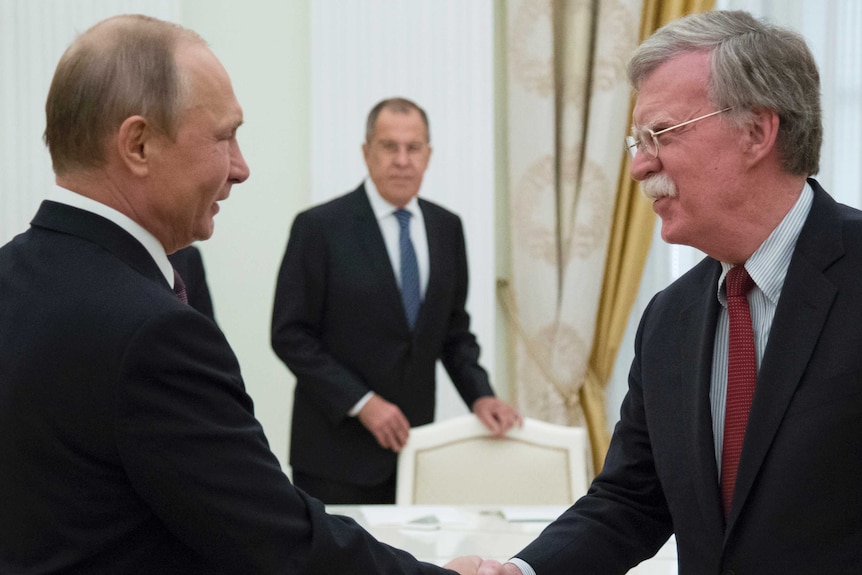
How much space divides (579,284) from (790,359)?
11.7ft

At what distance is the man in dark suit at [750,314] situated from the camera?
1.71 metres

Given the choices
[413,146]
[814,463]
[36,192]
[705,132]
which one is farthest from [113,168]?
[36,192]

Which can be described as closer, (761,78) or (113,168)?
(113,168)

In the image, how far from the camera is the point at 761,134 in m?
1.88

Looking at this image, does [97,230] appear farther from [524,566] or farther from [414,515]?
[414,515]

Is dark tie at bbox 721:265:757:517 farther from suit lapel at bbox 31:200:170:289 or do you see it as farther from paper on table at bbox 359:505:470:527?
paper on table at bbox 359:505:470:527

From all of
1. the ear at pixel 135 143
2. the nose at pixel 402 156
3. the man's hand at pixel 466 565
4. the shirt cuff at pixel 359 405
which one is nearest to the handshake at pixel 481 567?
the man's hand at pixel 466 565

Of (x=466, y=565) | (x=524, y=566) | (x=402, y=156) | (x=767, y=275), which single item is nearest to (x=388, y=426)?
(x=402, y=156)

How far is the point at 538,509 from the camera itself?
321cm

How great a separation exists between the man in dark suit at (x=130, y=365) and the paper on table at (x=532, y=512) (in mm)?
1436

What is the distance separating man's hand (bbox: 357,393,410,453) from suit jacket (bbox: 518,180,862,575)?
175cm

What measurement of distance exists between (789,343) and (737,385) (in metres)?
0.14

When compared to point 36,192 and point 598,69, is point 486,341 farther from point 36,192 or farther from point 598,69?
point 36,192

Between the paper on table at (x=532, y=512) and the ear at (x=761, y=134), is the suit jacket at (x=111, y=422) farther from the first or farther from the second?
the paper on table at (x=532, y=512)
